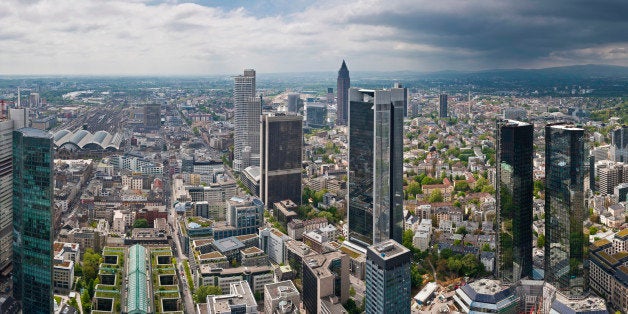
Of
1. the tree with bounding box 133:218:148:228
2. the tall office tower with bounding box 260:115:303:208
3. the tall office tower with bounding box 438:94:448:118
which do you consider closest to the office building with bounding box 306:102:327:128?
the tall office tower with bounding box 438:94:448:118

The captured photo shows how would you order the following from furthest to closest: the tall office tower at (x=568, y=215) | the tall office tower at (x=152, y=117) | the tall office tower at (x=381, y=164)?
the tall office tower at (x=152, y=117)
the tall office tower at (x=381, y=164)
the tall office tower at (x=568, y=215)

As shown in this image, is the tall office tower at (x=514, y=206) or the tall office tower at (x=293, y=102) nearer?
the tall office tower at (x=514, y=206)

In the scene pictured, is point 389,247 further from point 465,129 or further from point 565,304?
point 465,129

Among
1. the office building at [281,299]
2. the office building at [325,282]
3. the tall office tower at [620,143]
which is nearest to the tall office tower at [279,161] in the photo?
the office building at [325,282]

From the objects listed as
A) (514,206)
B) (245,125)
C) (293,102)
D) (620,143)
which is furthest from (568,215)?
(293,102)

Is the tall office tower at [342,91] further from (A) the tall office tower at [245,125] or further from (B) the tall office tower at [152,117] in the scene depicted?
(B) the tall office tower at [152,117]
